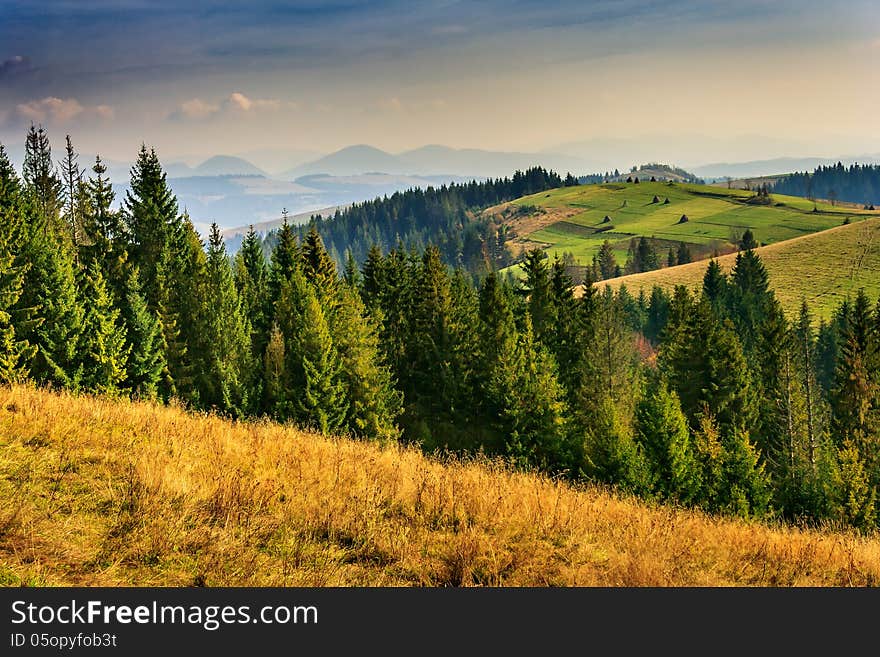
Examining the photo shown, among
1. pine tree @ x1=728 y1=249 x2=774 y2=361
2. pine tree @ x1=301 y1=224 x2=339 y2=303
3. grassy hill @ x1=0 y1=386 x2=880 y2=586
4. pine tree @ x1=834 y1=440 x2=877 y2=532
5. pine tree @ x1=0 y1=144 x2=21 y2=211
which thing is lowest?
pine tree @ x1=834 y1=440 x2=877 y2=532

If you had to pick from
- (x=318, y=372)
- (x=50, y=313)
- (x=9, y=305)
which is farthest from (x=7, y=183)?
(x=318, y=372)

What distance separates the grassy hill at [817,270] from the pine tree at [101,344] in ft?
352

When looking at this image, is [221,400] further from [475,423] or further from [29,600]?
[29,600]

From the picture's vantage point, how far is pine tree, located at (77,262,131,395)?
4094 centimetres

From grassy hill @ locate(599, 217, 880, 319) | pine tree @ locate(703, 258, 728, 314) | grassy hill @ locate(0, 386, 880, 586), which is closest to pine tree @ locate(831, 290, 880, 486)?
grassy hill @ locate(0, 386, 880, 586)

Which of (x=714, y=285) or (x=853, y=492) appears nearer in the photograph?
(x=853, y=492)

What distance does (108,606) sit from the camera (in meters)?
5.39

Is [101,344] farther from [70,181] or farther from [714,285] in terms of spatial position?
[714,285]

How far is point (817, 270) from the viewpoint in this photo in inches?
4966

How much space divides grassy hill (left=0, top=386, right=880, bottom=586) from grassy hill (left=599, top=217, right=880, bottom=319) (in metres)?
115

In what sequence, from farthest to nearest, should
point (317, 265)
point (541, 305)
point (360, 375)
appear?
point (317, 265)
point (541, 305)
point (360, 375)

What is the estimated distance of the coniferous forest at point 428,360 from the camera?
4184 centimetres

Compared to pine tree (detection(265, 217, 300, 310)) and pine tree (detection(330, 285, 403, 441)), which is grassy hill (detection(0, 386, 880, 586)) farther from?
pine tree (detection(265, 217, 300, 310))

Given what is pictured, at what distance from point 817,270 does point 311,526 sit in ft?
472
